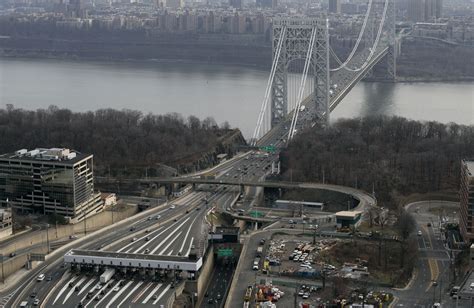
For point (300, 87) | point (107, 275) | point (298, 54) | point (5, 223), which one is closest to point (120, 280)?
point (107, 275)

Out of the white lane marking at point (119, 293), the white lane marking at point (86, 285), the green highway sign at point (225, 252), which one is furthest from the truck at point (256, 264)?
the white lane marking at point (86, 285)

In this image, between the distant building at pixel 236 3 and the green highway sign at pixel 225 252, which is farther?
the distant building at pixel 236 3

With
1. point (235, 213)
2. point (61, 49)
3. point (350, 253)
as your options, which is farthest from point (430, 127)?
point (61, 49)

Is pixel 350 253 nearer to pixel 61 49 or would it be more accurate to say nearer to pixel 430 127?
pixel 430 127

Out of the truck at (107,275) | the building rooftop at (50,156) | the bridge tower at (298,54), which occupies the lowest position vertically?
the truck at (107,275)

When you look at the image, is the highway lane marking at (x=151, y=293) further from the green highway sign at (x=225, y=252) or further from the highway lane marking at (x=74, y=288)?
the green highway sign at (x=225, y=252)

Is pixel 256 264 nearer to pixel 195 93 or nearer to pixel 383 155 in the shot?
pixel 383 155

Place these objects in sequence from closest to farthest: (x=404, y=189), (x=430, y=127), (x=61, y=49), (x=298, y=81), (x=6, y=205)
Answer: (x=6, y=205)
(x=404, y=189)
(x=430, y=127)
(x=298, y=81)
(x=61, y=49)
